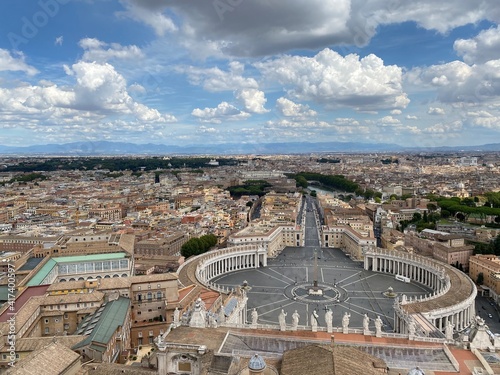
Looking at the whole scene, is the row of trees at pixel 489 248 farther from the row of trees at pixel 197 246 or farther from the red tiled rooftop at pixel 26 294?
the red tiled rooftop at pixel 26 294

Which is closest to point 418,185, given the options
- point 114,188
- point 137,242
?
point 114,188

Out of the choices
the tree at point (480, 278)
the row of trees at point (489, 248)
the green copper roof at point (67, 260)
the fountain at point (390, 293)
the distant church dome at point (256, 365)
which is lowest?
the tree at point (480, 278)

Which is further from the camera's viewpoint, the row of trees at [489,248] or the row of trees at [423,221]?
the row of trees at [423,221]

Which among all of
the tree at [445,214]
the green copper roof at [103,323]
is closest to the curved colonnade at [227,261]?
the green copper roof at [103,323]

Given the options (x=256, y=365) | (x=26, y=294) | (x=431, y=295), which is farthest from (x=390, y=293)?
(x=26, y=294)

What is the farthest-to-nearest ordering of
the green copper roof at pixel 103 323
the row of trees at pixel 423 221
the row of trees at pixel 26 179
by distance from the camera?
the row of trees at pixel 26 179 < the row of trees at pixel 423 221 < the green copper roof at pixel 103 323

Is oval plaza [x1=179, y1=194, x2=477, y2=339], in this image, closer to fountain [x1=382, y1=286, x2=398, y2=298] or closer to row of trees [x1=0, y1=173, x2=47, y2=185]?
fountain [x1=382, y1=286, x2=398, y2=298]

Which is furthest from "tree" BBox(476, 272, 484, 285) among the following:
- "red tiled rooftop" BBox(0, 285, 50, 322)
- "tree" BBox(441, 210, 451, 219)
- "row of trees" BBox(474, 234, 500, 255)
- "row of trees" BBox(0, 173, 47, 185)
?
"row of trees" BBox(0, 173, 47, 185)
